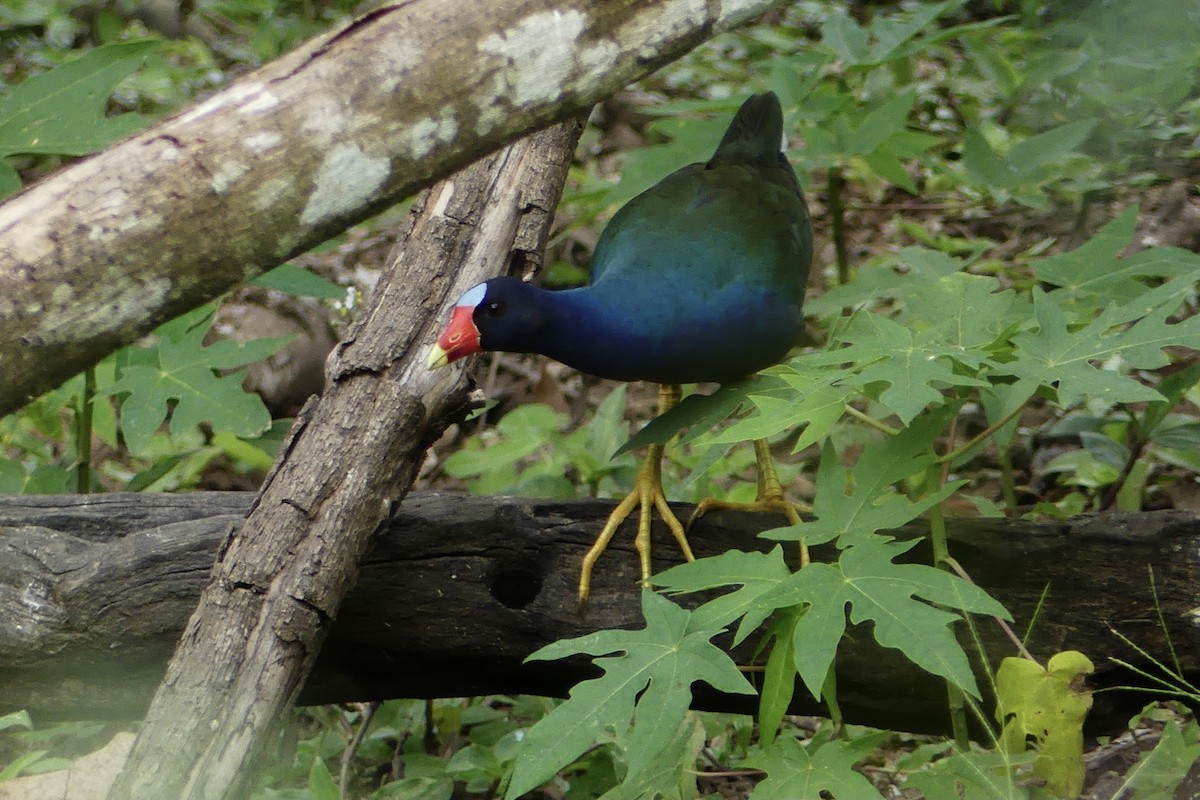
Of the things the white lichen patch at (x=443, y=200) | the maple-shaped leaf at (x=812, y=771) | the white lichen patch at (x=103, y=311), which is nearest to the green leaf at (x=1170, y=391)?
the maple-shaped leaf at (x=812, y=771)

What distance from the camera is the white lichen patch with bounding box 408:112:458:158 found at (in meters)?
1.67

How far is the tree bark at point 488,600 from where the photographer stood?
2.40 m

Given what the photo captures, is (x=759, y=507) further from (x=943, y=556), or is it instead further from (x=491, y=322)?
(x=491, y=322)

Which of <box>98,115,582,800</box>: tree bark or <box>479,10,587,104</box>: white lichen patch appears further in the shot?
<box>98,115,582,800</box>: tree bark

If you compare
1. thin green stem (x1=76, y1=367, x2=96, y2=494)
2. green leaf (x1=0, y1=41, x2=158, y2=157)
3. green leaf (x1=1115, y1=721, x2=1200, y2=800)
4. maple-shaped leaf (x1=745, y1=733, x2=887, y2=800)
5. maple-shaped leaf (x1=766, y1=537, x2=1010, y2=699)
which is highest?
green leaf (x1=0, y1=41, x2=158, y2=157)

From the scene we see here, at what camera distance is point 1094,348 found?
2074 mm

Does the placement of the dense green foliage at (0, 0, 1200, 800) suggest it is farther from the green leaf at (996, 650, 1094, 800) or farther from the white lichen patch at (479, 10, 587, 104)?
the white lichen patch at (479, 10, 587, 104)

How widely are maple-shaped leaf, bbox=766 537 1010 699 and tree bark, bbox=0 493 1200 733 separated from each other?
1.78 ft

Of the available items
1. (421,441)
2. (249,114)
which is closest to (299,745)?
(421,441)

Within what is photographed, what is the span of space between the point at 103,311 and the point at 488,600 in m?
1.21

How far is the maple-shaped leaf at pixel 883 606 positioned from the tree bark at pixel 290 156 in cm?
86

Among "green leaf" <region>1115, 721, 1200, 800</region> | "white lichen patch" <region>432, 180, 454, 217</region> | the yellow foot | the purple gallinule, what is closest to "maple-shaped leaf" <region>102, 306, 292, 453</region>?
"white lichen patch" <region>432, 180, 454, 217</region>

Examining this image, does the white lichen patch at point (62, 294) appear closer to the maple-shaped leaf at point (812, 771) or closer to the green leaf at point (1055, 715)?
the maple-shaped leaf at point (812, 771)

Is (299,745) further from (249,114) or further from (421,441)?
(249,114)
